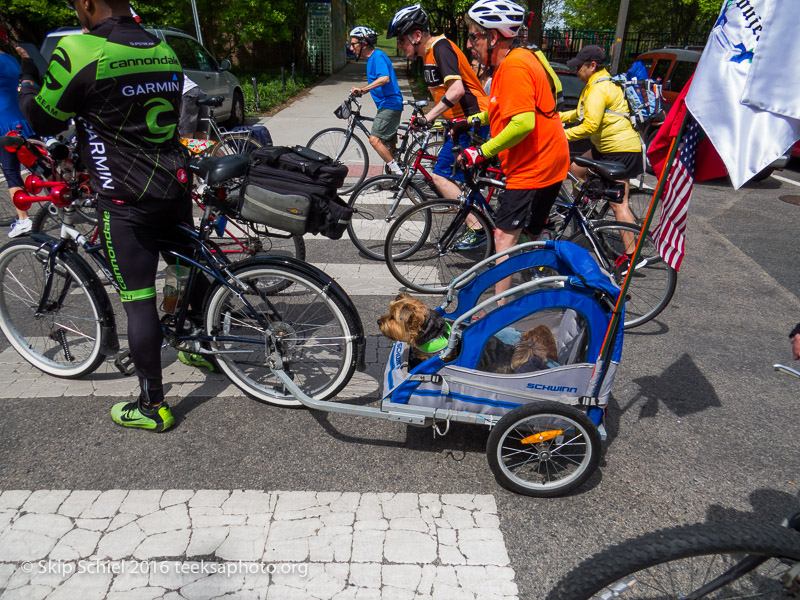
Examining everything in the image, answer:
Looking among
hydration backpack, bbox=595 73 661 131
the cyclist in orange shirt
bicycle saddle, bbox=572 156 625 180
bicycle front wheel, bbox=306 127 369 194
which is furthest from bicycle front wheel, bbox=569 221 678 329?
A: bicycle front wheel, bbox=306 127 369 194

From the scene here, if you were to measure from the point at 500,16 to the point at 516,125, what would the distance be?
0.73 meters

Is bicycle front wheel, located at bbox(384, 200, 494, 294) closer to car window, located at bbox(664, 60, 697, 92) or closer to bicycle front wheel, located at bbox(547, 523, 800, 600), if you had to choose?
bicycle front wheel, located at bbox(547, 523, 800, 600)

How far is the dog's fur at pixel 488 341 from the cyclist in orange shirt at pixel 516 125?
3.05ft

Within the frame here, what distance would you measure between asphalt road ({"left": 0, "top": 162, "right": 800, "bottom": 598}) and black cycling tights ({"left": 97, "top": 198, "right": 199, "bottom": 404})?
428 millimetres

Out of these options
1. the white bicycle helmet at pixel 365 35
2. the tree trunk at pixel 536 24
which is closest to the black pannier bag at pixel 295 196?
the white bicycle helmet at pixel 365 35

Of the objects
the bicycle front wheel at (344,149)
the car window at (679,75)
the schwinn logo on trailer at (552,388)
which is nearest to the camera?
the schwinn logo on trailer at (552,388)

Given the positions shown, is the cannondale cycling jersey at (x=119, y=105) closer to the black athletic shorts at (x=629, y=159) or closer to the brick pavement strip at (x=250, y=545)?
the brick pavement strip at (x=250, y=545)

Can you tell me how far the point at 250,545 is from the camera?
246 centimetres

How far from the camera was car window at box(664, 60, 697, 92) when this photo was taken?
1151 centimetres

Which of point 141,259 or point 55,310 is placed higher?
point 141,259

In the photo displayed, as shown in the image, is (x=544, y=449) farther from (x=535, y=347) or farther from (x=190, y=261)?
(x=190, y=261)

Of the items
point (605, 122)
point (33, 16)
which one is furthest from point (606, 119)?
point (33, 16)

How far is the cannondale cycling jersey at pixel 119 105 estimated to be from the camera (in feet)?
7.97

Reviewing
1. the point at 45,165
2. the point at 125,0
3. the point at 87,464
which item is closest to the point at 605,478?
the point at 87,464
